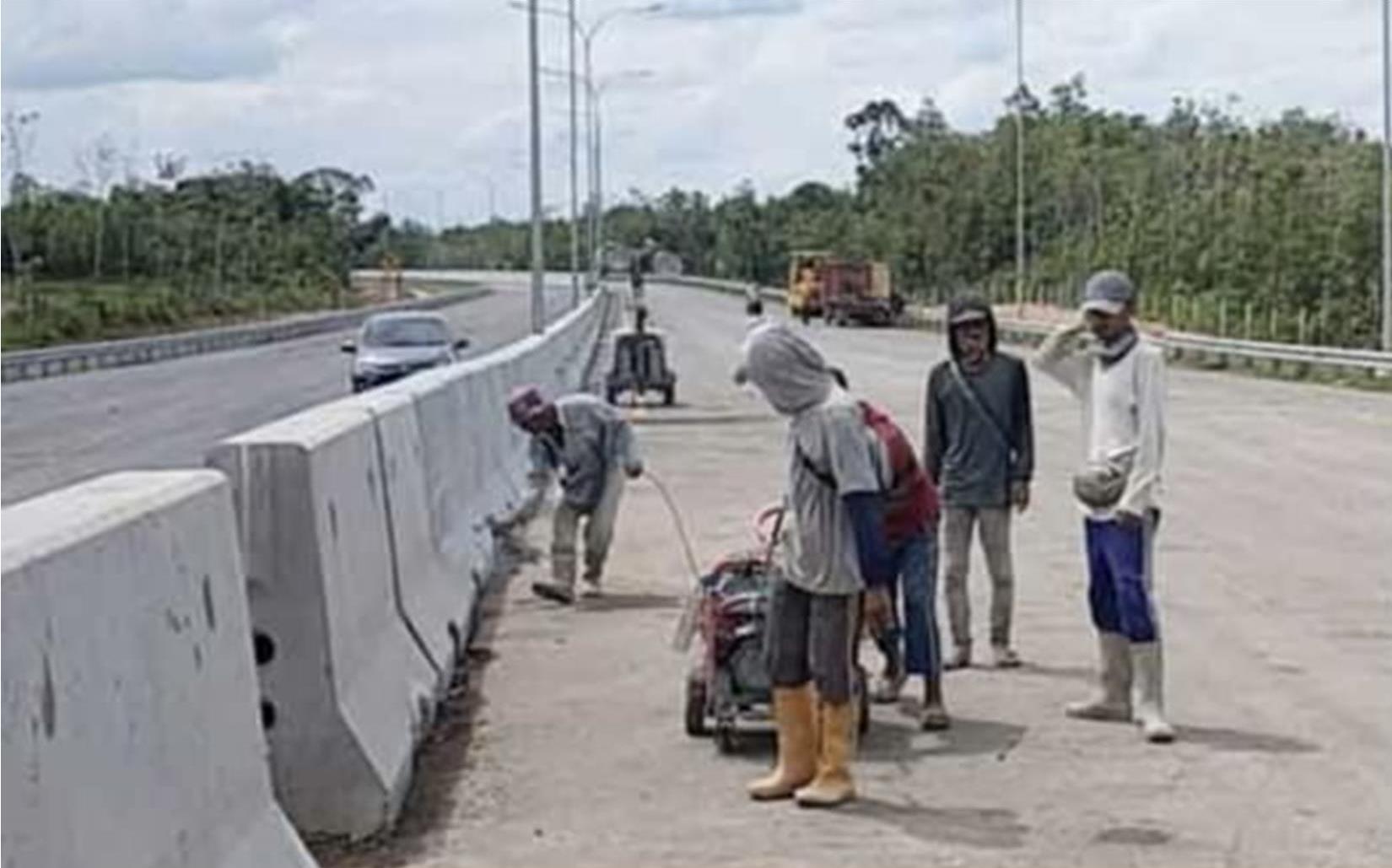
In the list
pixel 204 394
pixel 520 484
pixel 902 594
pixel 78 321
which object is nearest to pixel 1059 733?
pixel 902 594

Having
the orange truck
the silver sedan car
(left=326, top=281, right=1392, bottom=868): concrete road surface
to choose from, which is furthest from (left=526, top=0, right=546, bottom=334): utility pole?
the orange truck

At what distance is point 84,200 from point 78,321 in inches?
1083

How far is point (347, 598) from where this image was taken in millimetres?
9375

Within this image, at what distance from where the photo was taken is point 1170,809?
938cm

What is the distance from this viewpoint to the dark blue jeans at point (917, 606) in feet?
36.2

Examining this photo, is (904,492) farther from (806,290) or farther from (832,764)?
(806,290)

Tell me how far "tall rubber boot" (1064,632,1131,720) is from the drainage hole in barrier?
3.79 meters

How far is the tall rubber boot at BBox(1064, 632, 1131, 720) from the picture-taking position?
11.1 metres

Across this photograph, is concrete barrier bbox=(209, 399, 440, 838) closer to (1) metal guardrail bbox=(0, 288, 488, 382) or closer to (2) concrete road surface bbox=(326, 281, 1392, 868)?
(2) concrete road surface bbox=(326, 281, 1392, 868)

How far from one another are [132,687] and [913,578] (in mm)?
5667

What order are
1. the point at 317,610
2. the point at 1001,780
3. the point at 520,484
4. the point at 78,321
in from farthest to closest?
the point at 78,321
the point at 520,484
the point at 1001,780
the point at 317,610

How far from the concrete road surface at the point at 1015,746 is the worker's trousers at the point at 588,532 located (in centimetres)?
23

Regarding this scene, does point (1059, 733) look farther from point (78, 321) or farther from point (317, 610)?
point (78, 321)

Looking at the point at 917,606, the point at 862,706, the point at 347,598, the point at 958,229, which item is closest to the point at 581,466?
the point at 917,606
